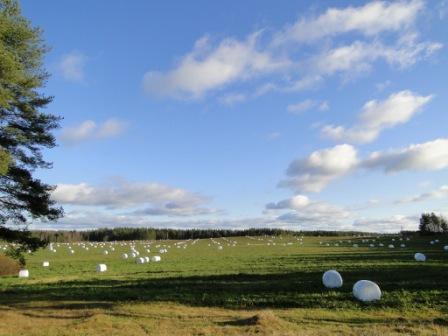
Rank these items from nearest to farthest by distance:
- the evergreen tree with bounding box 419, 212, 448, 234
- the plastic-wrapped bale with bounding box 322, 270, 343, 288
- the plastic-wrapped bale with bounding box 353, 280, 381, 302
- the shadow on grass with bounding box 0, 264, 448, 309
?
1. the plastic-wrapped bale with bounding box 353, 280, 381, 302
2. the shadow on grass with bounding box 0, 264, 448, 309
3. the plastic-wrapped bale with bounding box 322, 270, 343, 288
4. the evergreen tree with bounding box 419, 212, 448, 234

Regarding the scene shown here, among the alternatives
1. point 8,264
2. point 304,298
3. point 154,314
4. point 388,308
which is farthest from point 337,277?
point 8,264

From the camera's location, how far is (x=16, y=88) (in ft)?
62.2

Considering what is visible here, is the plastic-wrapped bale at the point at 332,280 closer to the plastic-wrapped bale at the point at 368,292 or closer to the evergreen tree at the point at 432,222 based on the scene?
the plastic-wrapped bale at the point at 368,292

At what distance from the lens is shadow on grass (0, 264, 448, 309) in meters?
20.3

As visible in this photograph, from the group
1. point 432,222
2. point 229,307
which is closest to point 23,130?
point 229,307

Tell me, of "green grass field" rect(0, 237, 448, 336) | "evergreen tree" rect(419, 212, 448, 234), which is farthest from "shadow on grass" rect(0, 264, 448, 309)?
"evergreen tree" rect(419, 212, 448, 234)

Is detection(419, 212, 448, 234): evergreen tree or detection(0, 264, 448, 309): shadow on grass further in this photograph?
detection(419, 212, 448, 234): evergreen tree

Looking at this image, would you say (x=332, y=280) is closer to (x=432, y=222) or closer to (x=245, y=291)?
(x=245, y=291)

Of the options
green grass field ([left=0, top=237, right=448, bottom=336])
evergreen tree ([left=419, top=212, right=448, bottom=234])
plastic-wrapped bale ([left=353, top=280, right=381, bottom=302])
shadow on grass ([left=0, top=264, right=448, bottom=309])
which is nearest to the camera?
green grass field ([left=0, top=237, right=448, bottom=336])

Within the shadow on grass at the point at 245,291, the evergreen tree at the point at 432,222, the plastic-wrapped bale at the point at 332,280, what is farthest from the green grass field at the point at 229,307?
the evergreen tree at the point at 432,222

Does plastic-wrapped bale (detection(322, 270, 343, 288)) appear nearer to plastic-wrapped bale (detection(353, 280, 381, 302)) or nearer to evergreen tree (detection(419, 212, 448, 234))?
plastic-wrapped bale (detection(353, 280, 381, 302))

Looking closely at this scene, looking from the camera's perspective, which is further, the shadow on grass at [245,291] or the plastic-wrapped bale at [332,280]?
the plastic-wrapped bale at [332,280]

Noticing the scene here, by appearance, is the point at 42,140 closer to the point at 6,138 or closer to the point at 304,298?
the point at 6,138

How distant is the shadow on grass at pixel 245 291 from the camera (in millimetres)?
20312
